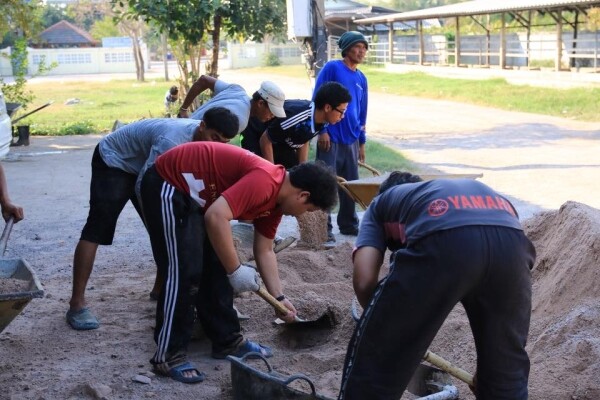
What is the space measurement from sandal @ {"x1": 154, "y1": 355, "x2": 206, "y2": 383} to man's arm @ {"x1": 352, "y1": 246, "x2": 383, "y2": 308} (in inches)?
62.4

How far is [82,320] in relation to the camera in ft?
17.5

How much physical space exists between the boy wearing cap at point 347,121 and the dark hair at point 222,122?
275 cm

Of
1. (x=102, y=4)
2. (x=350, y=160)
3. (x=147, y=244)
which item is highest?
(x=102, y=4)

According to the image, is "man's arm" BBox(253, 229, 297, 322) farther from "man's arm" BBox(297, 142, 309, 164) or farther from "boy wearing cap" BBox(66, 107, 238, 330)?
"man's arm" BBox(297, 142, 309, 164)

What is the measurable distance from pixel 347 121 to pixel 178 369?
3.67 metres

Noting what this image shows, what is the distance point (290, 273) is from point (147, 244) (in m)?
1.86

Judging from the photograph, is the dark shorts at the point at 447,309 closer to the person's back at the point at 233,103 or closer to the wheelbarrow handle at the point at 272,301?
the wheelbarrow handle at the point at 272,301

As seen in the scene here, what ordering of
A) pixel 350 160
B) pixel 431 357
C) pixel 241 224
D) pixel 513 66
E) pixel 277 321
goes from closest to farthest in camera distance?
pixel 431 357 → pixel 277 321 → pixel 241 224 → pixel 350 160 → pixel 513 66

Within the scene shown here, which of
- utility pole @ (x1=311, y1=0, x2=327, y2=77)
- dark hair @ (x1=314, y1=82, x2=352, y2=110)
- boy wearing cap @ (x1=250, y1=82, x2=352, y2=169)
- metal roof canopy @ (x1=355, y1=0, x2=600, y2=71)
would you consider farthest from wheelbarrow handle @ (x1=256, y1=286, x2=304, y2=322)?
metal roof canopy @ (x1=355, y1=0, x2=600, y2=71)

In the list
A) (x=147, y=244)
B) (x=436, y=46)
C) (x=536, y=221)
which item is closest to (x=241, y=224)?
(x=147, y=244)

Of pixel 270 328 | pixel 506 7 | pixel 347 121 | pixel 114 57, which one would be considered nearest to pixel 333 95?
pixel 347 121

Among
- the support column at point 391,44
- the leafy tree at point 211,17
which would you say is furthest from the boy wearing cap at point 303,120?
the support column at point 391,44

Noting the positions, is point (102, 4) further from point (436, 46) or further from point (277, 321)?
point (277, 321)

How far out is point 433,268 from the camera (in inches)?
114
